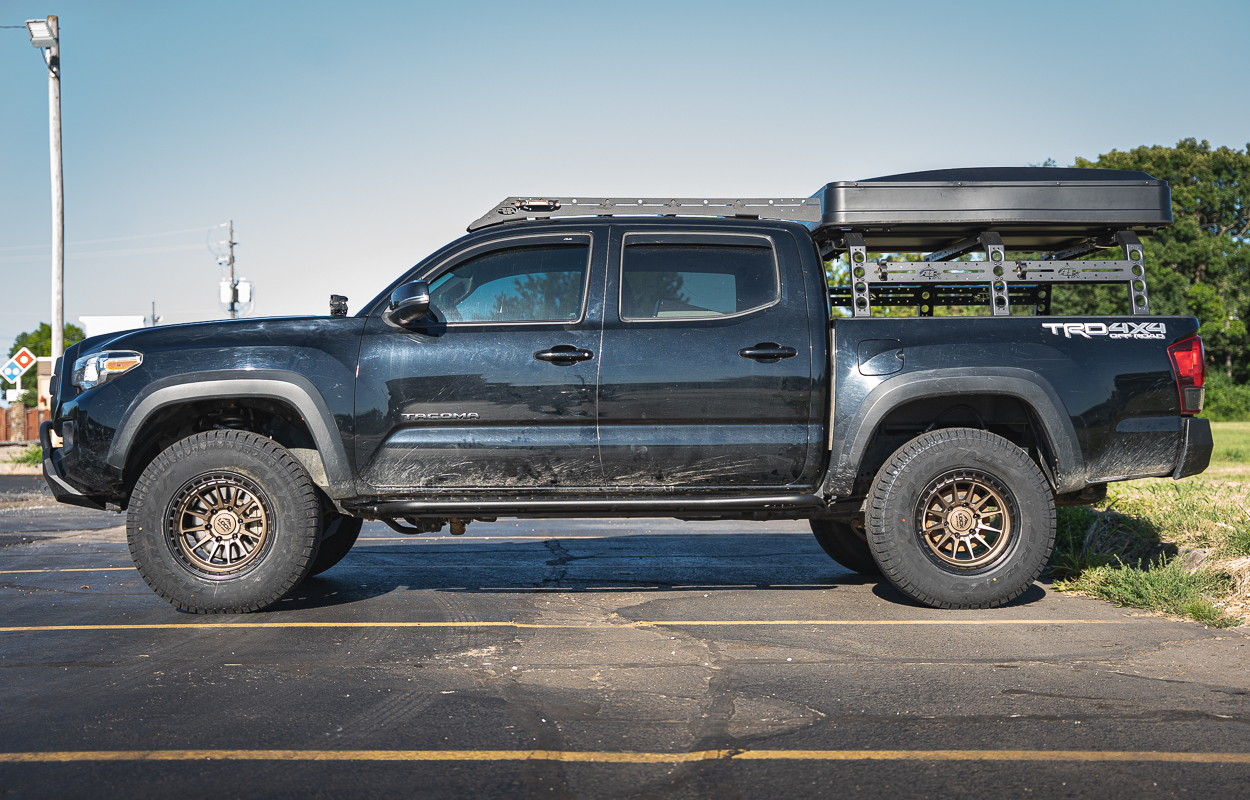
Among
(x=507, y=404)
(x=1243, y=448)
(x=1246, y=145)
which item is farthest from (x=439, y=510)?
(x=1246, y=145)

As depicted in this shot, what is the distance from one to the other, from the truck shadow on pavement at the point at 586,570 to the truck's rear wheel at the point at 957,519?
0.39m

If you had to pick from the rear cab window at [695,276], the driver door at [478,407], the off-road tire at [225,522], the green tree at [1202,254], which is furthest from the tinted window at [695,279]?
the green tree at [1202,254]

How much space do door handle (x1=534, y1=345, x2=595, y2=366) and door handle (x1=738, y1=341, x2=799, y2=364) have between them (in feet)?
2.82

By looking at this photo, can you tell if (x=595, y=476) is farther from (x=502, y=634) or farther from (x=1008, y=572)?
(x=1008, y=572)

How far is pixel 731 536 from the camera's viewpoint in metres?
8.79

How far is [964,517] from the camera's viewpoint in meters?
5.45

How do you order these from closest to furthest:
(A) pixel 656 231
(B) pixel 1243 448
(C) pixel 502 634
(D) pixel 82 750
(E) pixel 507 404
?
(D) pixel 82 750
(C) pixel 502 634
(E) pixel 507 404
(A) pixel 656 231
(B) pixel 1243 448

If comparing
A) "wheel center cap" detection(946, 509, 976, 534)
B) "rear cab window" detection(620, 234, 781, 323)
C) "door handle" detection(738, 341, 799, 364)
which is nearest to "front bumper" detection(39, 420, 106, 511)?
"rear cab window" detection(620, 234, 781, 323)

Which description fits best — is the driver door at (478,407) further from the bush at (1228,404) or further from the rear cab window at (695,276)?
the bush at (1228,404)

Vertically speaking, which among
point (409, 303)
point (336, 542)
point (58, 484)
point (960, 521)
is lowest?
point (336, 542)

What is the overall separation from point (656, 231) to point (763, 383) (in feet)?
3.66

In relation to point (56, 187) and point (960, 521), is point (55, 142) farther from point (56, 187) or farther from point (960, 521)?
point (960, 521)

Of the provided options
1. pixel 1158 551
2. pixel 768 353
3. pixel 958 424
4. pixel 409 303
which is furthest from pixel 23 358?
pixel 1158 551

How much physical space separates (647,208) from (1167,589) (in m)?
3.72
